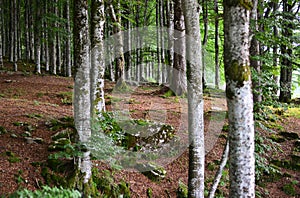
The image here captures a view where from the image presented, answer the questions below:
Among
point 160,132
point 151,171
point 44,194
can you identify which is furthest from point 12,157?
point 160,132

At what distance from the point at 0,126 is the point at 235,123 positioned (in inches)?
207

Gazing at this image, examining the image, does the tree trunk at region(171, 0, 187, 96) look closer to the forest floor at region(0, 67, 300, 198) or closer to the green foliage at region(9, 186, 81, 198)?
the forest floor at region(0, 67, 300, 198)

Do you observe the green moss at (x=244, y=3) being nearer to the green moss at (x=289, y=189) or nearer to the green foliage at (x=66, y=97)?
the green moss at (x=289, y=189)

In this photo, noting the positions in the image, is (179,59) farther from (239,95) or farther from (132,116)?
(239,95)

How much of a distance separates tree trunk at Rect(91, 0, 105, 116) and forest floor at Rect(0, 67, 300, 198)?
137 centimetres

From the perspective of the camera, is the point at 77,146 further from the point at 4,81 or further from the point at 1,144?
the point at 4,81

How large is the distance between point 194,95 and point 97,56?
2696 mm

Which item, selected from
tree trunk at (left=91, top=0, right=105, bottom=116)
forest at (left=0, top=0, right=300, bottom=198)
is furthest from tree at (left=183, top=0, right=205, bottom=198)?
tree trunk at (left=91, top=0, right=105, bottom=116)

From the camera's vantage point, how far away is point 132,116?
903cm

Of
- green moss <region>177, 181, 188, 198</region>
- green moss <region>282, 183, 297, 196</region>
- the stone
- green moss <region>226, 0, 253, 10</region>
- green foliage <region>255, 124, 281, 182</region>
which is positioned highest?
green moss <region>226, 0, 253, 10</region>

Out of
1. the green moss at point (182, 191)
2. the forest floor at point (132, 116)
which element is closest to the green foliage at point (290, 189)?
the forest floor at point (132, 116)

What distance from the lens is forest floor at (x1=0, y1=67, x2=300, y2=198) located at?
525cm

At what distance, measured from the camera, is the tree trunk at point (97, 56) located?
260 inches

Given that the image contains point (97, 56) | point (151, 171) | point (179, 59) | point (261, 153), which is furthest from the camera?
point (179, 59)
